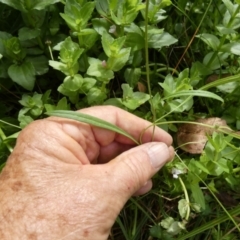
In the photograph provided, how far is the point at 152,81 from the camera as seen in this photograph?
57.4 inches

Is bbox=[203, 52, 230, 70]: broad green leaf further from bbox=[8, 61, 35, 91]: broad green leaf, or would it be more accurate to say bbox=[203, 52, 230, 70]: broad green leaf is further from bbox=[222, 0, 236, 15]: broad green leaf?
bbox=[8, 61, 35, 91]: broad green leaf

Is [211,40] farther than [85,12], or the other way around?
[211,40]

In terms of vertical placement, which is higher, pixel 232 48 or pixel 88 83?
pixel 232 48

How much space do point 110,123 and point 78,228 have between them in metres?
0.28

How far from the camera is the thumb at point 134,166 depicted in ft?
3.35

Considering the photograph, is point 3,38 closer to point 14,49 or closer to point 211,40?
point 14,49

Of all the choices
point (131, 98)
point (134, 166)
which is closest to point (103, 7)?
point (131, 98)

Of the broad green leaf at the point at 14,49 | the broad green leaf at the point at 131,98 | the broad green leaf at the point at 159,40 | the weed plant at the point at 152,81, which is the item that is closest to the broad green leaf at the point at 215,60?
the weed plant at the point at 152,81

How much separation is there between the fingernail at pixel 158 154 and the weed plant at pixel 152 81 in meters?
0.10

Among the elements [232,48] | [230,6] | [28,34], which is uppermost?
[230,6]

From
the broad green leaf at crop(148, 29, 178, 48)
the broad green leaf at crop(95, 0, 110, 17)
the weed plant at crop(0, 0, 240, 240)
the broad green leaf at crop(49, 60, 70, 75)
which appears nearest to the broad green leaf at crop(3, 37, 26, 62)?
the weed plant at crop(0, 0, 240, 240)

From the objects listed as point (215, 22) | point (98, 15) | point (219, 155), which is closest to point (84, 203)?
point (219, 155)

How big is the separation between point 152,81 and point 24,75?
408 millimetres

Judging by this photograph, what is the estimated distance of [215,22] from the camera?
144cm
